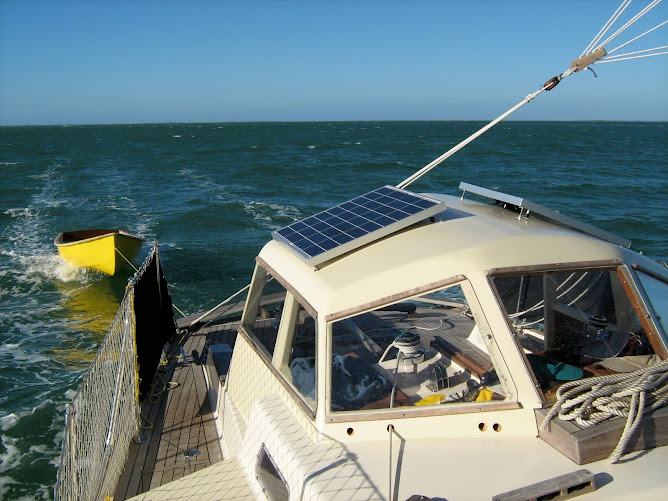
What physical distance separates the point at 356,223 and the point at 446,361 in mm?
1352

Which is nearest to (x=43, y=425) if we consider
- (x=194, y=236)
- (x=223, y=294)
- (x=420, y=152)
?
(x=223, y=294)

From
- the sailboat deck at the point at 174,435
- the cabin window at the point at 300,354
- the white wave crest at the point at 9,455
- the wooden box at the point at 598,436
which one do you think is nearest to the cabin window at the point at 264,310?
the cabin window at the point at 300,354

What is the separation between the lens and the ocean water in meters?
12.5

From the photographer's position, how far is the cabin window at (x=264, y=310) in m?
5.07

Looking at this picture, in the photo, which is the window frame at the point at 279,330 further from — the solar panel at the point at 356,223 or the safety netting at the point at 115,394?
Answer: the safety netting at the point at 115,394

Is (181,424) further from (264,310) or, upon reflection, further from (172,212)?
(172,212)

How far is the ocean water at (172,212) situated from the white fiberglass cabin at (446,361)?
5.87 metres

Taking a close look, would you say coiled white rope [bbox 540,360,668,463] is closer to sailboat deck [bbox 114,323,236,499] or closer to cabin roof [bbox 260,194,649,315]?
cabin roof [bbox 260,194,649,315]

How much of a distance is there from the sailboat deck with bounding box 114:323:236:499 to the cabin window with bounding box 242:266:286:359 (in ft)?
3.91

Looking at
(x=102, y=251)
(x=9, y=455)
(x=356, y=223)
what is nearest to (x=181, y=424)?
(x=356, y=223)

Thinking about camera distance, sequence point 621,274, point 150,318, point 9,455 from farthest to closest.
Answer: point 9,455, point 150,318, point 621,274

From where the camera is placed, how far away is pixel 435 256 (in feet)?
13.8

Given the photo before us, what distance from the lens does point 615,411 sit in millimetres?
3861

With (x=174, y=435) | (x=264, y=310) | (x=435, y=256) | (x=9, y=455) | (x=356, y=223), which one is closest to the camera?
(x=435, y=256)
